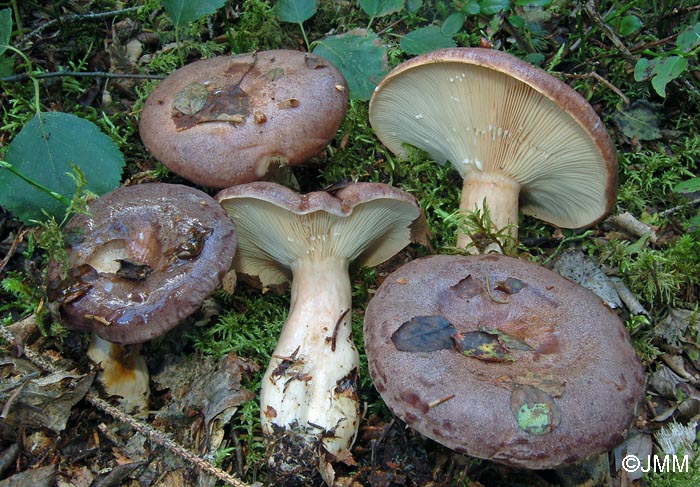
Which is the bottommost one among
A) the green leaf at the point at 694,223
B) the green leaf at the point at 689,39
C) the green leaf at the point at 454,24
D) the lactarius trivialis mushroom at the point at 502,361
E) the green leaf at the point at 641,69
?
the green leaf at the point at 694,223

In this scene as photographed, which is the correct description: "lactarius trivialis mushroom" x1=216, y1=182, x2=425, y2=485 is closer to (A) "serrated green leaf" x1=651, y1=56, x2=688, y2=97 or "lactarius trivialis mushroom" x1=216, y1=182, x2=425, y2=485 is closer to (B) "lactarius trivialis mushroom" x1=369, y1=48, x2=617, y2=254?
(B) "lactarius trivialis mushroom" x1=369, y1=48, x2=617, y2=254

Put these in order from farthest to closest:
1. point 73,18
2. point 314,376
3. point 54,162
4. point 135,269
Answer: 1. point 73,18
2. point 54,162
3. point 314,376
4. point 135,269

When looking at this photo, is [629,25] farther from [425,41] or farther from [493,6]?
[425,41]

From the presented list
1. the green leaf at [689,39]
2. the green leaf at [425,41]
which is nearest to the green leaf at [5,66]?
the green leaf at [425,41]

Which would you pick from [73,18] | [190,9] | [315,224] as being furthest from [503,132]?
[73,18]

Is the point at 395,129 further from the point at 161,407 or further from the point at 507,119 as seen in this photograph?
the point at 161,407

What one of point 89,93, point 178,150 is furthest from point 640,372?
point 89,93

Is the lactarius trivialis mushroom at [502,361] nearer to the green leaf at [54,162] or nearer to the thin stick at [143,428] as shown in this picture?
the thin stick at [143,428]
